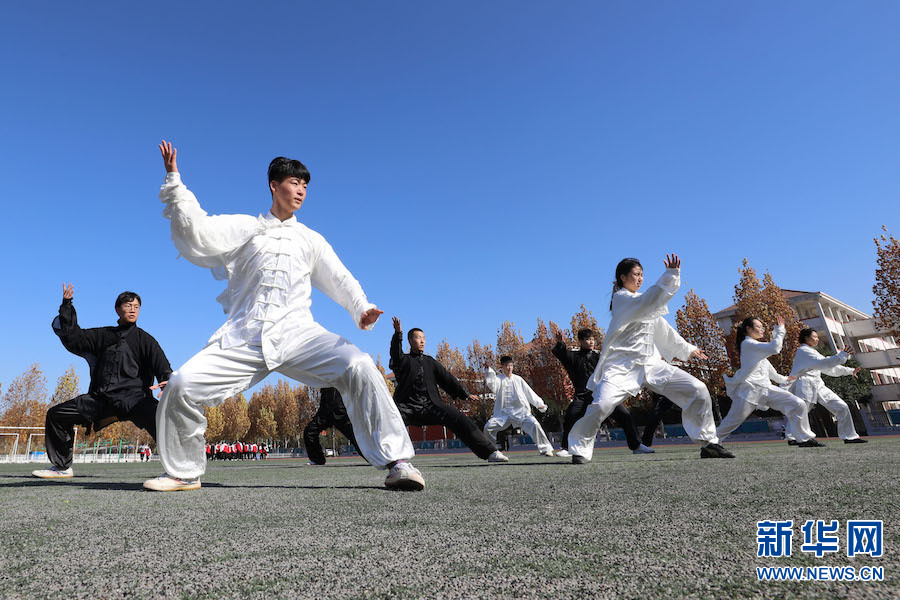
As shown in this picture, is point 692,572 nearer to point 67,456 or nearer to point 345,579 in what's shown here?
point 345,579

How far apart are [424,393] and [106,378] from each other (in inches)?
141

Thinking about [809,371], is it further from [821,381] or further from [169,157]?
[169,157]

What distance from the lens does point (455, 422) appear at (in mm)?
6422

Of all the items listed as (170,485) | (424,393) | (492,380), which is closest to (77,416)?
(170,485)

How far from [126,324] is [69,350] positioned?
1.86 feet

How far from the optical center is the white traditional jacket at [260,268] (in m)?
3.54

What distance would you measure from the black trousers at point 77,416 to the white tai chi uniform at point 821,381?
8725 millimetres

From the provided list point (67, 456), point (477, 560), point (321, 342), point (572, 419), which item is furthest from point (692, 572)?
point (572, 419)

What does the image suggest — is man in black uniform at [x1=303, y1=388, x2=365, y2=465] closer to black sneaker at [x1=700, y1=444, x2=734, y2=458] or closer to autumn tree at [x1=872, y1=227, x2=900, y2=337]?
black sneaker at [x1=700, y1=444, x2=734, y2=458]

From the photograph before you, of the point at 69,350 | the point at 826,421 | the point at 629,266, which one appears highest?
the point at 629,266

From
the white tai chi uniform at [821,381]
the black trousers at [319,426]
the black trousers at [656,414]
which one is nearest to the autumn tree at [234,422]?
the black trousers at [319,426]

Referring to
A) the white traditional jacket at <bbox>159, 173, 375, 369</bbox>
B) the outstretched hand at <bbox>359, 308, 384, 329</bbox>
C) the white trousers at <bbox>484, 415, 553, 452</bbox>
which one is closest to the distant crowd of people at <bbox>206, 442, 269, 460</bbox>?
the white trousers at <bbox>484, 415, 553, 452</bbox>

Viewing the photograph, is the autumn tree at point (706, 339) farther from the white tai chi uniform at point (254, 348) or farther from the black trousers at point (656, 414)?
the white tai chi uniform at point (254, 348)

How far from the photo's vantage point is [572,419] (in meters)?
8.17
